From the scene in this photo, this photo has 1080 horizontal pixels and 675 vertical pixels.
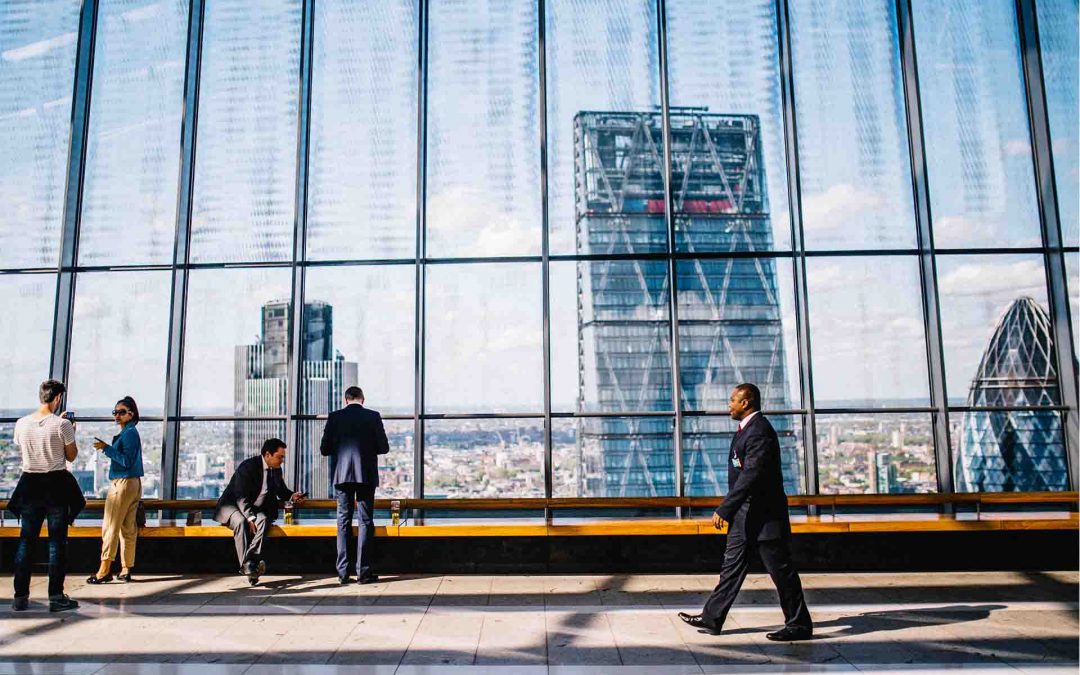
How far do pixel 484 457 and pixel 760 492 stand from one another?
3.05m

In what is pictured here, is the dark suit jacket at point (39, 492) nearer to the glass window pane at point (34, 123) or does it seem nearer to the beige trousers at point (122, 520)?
the beige trousers at point (122, 520)

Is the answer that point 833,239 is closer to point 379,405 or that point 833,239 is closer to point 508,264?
point 508,264

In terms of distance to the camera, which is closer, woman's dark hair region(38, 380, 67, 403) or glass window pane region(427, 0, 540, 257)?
woman's dark hair region(38, 380, 67, 403)

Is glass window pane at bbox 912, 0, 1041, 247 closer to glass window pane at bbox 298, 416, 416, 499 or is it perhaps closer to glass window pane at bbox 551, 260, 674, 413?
glass window pane at bbox 551, 260, 674, 413

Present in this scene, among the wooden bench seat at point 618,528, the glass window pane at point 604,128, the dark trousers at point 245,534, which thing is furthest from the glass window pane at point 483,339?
the dark trousers at point 245,534

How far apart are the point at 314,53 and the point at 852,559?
668 centimetres

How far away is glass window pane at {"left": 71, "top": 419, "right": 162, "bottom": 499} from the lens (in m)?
6.31

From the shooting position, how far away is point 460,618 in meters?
4.30

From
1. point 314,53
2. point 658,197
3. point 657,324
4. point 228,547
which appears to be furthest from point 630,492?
point 314,53

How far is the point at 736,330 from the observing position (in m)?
6.50

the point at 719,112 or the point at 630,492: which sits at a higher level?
the point at 719,112

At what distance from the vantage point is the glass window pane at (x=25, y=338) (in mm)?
6504

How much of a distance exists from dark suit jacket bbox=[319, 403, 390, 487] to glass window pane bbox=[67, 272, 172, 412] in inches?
84.5

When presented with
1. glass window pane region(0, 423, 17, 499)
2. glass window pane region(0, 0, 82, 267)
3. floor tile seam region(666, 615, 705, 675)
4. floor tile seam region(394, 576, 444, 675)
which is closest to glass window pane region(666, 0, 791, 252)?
floor tile seam region(666, 615, 705, 675)
